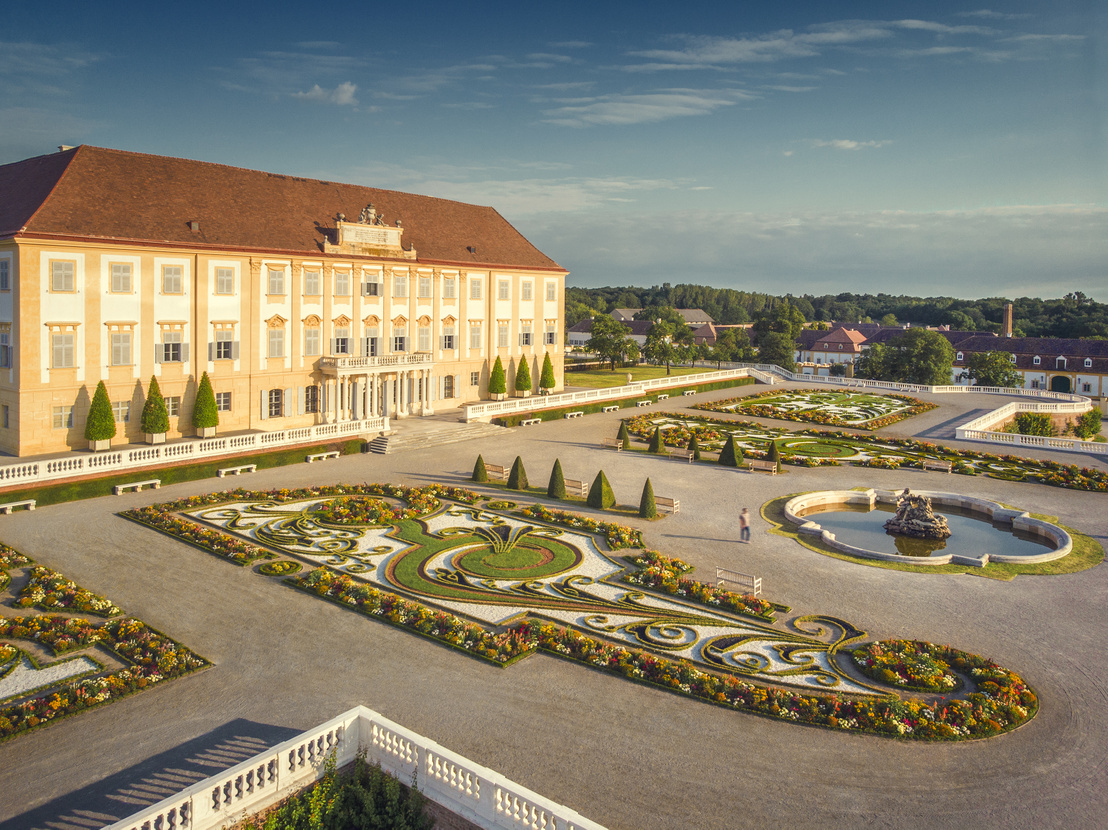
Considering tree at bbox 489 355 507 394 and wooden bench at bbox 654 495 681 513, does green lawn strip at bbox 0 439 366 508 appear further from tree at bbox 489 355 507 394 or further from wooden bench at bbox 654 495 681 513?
wooden bench at bbox 654 495 681 513

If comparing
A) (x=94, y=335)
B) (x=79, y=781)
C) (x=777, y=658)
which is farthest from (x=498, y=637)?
(x=94, y=335)

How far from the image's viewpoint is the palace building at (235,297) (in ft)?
124

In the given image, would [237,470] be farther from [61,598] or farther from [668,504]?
[668,504]

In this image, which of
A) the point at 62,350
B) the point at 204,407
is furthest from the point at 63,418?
the point at 204,407

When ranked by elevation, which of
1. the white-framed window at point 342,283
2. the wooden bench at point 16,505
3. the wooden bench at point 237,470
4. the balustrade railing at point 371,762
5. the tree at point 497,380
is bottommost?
the balustrade railing at point 371,762

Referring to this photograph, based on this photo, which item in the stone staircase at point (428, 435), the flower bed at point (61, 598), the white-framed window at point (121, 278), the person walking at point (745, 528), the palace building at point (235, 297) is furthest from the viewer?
the stone staircase at point (428, 435)

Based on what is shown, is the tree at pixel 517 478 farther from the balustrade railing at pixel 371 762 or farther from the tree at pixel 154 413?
the balustrade railing at pixel 371 762

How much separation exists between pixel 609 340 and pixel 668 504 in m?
59.3

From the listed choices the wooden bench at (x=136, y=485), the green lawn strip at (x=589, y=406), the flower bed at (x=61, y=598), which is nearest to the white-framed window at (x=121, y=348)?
the wooden bench at (x=136, y=485)

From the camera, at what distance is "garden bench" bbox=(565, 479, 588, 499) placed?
3550 cm

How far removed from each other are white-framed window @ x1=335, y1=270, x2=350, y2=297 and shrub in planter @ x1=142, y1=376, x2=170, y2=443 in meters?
13.0

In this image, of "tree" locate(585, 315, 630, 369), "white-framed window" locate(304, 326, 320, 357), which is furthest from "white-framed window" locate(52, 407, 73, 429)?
"tree" locate(585, 315, 630, 369)

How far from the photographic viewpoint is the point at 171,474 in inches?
1420

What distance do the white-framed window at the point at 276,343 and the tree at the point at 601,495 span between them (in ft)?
75.5
